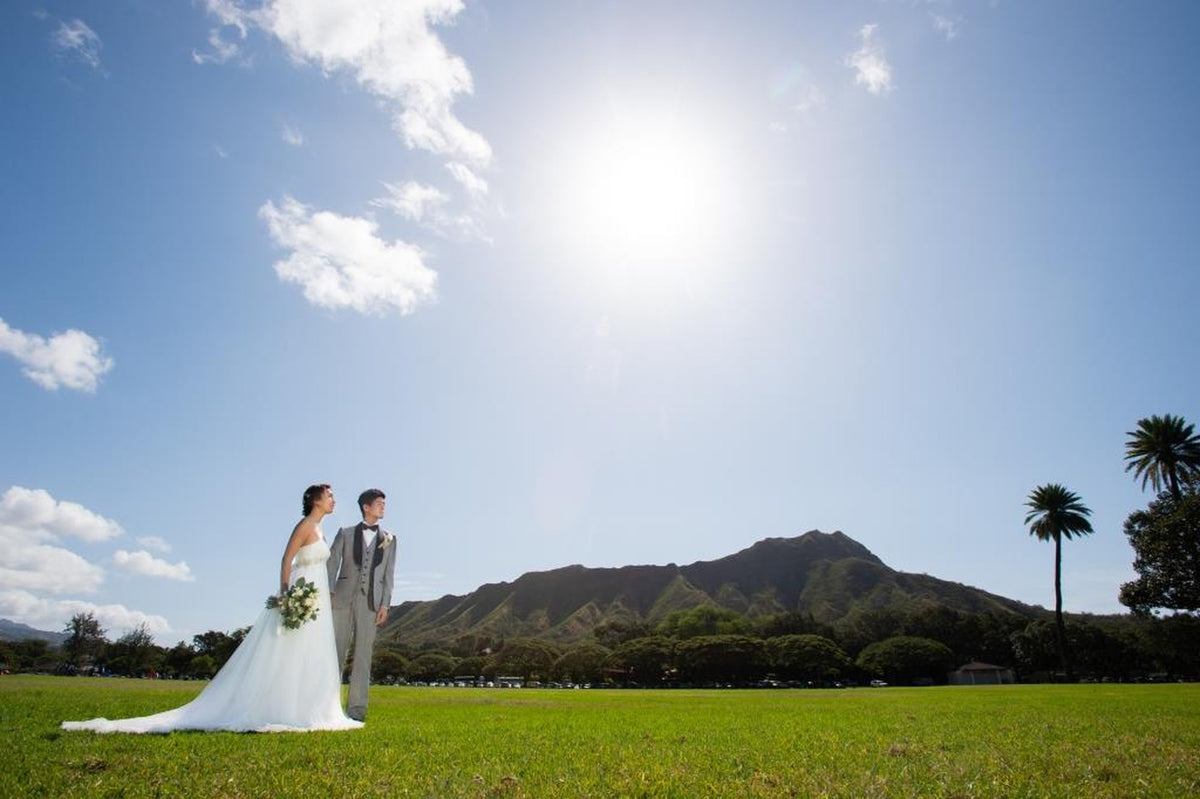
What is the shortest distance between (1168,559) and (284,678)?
7760cm

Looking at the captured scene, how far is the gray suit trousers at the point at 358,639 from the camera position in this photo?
1015 centimetres

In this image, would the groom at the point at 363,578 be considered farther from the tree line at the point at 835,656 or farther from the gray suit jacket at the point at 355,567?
the tree line at the point at 835,656

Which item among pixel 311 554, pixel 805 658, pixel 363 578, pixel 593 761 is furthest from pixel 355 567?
pixel 805 658

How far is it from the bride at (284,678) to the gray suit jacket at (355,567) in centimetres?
22

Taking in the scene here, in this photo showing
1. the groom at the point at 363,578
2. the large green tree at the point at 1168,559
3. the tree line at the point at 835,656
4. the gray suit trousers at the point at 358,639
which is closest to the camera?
the gray suit trousers at the point at 358,639

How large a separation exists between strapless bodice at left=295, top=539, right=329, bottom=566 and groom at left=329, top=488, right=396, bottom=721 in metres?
0.21

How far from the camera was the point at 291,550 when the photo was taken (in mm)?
10109

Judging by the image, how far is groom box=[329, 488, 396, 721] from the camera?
10.5 m

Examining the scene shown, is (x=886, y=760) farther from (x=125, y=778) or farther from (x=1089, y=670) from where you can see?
(x=1089, y=670)

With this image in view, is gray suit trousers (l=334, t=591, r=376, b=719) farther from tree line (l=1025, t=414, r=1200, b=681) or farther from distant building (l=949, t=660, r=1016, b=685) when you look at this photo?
distant building (l=949, t=660, r=1016, b=685)

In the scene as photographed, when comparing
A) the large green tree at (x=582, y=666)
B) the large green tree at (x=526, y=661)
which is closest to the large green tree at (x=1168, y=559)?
the large green tree at (x=582, y=666)

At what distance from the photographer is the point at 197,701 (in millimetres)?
8820

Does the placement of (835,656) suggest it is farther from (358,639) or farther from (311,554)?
(311,554)

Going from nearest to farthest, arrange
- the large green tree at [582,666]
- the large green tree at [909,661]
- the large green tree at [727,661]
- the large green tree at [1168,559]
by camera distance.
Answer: the large green tree at [1168,559]
the large green tree at [727,661]
the large green tree at [909,661]
the large green tree at [582,666]
